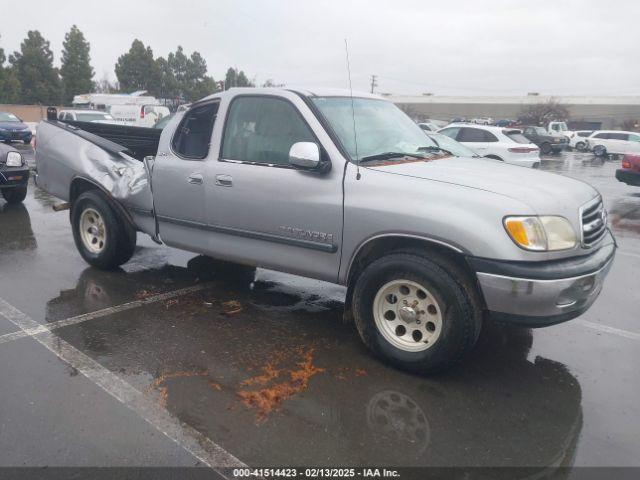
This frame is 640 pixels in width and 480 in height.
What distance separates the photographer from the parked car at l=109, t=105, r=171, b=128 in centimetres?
2917

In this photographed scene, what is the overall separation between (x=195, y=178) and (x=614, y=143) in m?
32.5

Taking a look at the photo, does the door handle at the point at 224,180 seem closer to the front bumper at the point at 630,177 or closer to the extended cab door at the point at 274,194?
the extended cab door at the point at 274,194

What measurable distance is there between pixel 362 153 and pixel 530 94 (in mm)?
89296

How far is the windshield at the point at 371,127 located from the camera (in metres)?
4.21

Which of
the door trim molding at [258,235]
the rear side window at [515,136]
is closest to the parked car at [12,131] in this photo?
the rear side window at [515,136]

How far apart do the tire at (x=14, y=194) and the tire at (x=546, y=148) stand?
2868 cm

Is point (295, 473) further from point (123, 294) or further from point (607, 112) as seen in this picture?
point (607, 112)

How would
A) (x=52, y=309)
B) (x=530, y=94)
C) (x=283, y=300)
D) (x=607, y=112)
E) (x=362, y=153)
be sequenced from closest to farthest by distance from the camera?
1. (x=362, y=153)
2. (x=52, y=309)
3. (x=283, y=300)
4. (x=607, y=112)
5. (x=530, y=94)

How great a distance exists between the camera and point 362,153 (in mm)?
4125

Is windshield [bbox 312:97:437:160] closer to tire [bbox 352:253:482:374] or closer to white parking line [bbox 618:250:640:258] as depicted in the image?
tire [bbox 352:253:482:374]

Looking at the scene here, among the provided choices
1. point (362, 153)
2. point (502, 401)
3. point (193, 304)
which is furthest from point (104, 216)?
point (502, 401)

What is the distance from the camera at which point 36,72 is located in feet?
174

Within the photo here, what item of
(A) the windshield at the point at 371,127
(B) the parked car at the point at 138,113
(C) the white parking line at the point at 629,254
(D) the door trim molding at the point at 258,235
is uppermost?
(B) the parked car at the point at 138,113

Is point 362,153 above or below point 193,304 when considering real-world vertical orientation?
above
